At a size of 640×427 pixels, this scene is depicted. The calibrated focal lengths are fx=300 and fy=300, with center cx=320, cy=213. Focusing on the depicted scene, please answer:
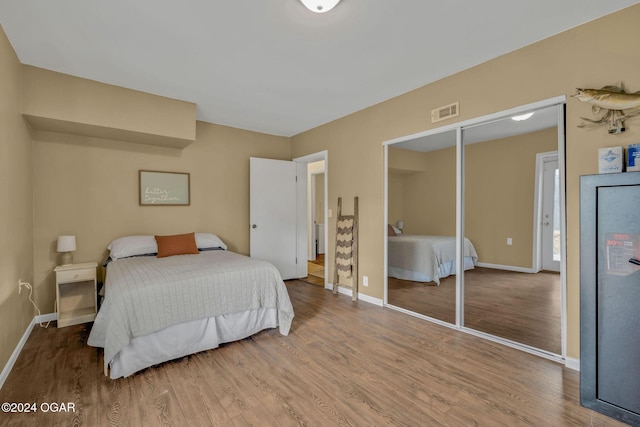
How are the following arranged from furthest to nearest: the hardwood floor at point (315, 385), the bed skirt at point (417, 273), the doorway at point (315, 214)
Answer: the doorway at point (315, 214)
the bed skirt at point (417, 273)
the hardwood floor at point (315, 385)

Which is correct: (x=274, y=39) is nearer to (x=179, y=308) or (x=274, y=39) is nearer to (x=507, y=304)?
(x=179, y=308)

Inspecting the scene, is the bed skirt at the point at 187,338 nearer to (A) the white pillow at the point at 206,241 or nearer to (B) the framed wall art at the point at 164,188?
(A) the white pillow at the point at 206,241

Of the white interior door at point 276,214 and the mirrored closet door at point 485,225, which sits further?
the white interior door at point 276,214

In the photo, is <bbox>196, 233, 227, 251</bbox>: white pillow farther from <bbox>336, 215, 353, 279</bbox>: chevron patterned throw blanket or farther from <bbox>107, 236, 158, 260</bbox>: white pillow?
<bbox>336, 215, 353, 279</bbox>: chevron patterned throw blanket

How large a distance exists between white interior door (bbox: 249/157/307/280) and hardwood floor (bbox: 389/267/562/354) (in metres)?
2.22

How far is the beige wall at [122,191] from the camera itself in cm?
329

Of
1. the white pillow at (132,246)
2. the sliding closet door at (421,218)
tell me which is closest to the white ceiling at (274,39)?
the sliding closet door at (421,218)

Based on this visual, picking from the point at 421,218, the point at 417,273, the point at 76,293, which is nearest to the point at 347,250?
the point at 417,273

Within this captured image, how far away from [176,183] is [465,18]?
377 cm

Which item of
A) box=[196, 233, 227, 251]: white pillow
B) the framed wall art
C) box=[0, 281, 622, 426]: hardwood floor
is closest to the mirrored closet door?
box=[0, 281, 622, 426]: hardwood floor

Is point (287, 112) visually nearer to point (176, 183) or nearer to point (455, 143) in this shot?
point (176, 183)

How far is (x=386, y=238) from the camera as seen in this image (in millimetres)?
3695

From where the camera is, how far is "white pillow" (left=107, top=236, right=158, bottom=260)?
3.38m

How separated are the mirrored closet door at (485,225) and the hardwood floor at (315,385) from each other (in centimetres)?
38
